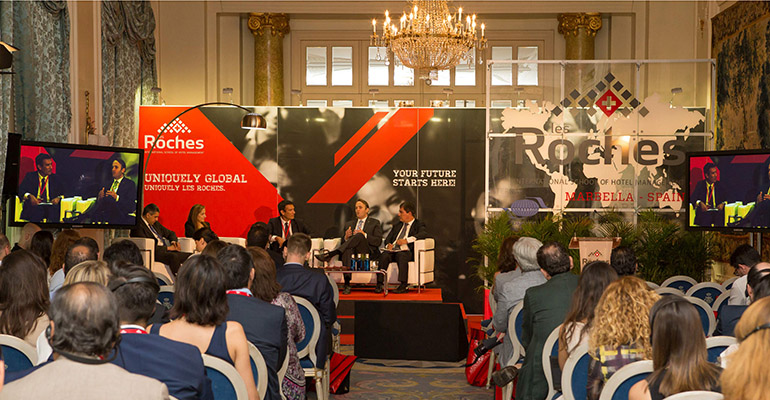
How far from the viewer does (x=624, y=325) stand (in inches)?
127

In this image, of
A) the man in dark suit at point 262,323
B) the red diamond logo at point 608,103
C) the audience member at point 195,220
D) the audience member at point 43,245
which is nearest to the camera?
the man in dark suit at point 262,323

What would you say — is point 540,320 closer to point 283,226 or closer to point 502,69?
point 283,226

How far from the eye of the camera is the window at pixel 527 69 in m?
14.3

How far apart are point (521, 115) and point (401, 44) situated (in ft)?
5.73

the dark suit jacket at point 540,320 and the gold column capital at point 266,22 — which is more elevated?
the gold column capital at point 266,22

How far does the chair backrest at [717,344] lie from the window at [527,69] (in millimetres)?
11024

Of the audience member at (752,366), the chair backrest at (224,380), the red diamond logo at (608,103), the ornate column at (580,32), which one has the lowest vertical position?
the chair backrest at (224,380)

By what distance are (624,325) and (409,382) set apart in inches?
158

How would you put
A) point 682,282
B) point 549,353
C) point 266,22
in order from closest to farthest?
1. point 549,353
2. point 682,282
3. point 266,22

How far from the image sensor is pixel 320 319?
5457 millimetres

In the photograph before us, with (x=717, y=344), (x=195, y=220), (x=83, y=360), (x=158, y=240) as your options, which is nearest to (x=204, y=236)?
(x=158, y=240)

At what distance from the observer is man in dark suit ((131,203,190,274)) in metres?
10.2

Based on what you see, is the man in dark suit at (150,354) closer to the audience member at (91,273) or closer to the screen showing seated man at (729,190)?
the audience member at (91,273)

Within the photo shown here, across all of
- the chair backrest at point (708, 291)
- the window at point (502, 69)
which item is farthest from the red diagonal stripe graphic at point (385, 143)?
the chair backrest at point (708, 291)
